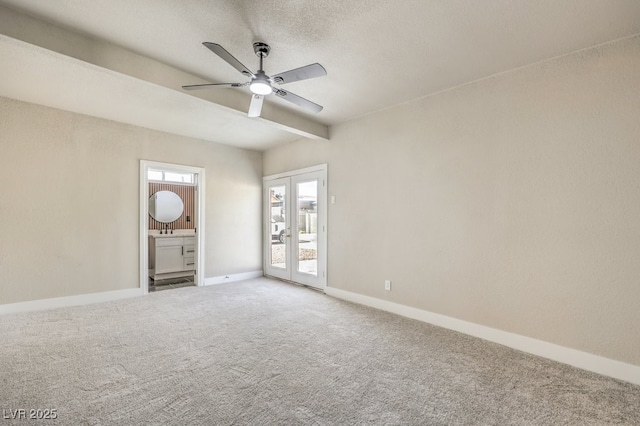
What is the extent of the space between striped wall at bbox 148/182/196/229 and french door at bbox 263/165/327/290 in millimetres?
2034

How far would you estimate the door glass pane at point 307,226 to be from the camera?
5.07 meters

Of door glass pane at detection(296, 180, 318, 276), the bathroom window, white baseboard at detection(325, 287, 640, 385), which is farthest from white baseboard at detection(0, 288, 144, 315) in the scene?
white baseboard at detection(325, 287, 640, 385)

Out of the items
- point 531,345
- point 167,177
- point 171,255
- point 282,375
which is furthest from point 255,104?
point 167,177

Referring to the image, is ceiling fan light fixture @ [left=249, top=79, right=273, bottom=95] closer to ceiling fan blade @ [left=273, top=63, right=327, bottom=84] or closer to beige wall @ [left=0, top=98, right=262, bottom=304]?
ceiling fan blade @ [left=273, top=63, right=327, bottom=84]

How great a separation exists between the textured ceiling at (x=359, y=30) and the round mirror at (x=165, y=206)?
4.49 m

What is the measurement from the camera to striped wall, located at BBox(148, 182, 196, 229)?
21.7ft

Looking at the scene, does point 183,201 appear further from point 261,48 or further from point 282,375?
point 282,375

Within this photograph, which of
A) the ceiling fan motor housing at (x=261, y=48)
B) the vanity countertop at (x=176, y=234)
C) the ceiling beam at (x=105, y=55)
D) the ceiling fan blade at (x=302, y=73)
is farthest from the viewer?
the vanity countertop at (x=176, y=234)

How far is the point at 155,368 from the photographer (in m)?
2.40

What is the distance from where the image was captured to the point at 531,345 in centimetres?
275

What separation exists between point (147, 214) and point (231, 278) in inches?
76.3

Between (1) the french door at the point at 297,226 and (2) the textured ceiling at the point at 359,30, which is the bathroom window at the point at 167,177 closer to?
(1) the french door at the point at 297,226

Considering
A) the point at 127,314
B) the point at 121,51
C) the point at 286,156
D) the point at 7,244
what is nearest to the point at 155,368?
the point at 127,314

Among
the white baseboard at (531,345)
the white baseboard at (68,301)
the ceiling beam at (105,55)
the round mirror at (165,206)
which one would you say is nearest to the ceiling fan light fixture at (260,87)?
the ceiling beam at (105,55)
